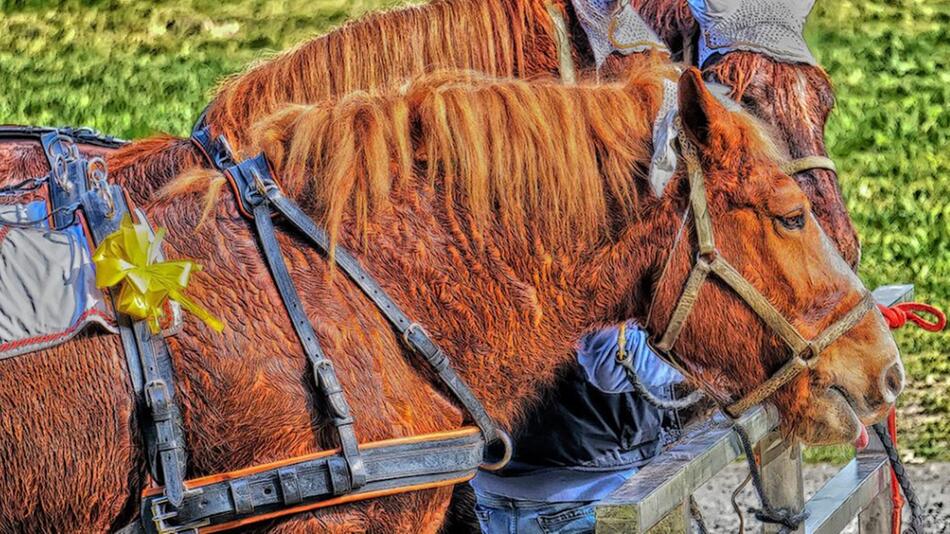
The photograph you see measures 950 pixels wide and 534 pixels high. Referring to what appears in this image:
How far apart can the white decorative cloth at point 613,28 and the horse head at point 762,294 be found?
76 cm

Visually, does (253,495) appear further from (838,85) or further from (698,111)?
(838,85)

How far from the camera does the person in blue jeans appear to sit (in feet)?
11.1

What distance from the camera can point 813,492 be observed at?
21.4 feet

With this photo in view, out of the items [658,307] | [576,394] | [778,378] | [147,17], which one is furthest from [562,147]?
[147,17]

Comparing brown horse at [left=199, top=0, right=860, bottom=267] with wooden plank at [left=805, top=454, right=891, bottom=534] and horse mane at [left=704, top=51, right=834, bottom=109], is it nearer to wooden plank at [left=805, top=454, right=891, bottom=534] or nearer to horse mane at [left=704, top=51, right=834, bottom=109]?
horse mane at [left=704, top=51, right=834, bottom=109]

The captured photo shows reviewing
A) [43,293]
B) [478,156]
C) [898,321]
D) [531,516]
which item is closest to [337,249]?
[478,156]

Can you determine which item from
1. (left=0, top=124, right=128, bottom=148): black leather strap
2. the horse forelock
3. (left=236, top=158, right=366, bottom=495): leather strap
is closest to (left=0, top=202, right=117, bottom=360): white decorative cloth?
(left=236, top=158, right=366, bottom=495): leather strap

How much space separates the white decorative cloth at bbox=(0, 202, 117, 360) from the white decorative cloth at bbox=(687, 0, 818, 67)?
188cm

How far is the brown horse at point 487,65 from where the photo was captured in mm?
3117

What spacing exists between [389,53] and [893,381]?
4.99 ft

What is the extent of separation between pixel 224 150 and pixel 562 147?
0.71 meters

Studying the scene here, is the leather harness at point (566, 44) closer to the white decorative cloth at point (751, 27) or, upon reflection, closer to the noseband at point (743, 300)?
the white decorative cloth at point (751, 27)

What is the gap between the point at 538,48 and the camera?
11.1 ft

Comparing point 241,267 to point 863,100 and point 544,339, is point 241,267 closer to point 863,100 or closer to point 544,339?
point 544,339
